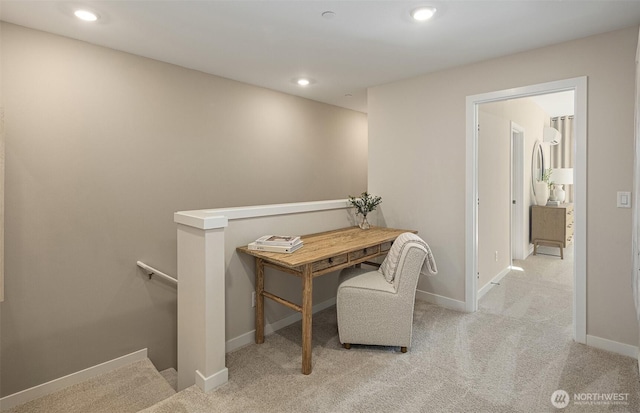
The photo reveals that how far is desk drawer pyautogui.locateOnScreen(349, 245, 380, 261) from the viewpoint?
267 centimetres

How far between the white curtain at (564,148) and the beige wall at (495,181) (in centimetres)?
181

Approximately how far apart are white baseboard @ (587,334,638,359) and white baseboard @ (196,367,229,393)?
278 centimetres

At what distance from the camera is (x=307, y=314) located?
88.0 inches

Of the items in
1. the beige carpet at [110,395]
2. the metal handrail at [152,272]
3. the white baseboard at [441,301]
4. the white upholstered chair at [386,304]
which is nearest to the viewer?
the beige carpet at [110,395]

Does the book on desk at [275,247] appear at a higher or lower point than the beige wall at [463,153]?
lower

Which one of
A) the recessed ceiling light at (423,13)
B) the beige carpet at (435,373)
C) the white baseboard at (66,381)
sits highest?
the recessed ceiling light at (423,13)

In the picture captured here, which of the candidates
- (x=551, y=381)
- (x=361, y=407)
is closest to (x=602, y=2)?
(x=551, y=381)

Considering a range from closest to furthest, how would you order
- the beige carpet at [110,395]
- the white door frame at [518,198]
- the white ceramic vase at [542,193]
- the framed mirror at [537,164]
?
1. the beige carpet at [110,395]
2. the white door frame at [518,198]
3. the white ceramic vase at [542,193]
4. the framed mirror at [537,164]

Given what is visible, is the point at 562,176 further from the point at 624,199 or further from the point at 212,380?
the point at 212,380

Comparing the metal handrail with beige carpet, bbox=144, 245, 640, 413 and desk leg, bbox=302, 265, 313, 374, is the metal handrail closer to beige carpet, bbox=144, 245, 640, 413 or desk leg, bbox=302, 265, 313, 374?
beige carpet, bbox=144, 245, 640, 413

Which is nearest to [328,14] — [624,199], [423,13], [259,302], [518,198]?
[423,13]

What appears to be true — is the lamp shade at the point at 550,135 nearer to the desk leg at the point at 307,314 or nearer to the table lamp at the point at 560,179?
the table lamp at the point at 560,179

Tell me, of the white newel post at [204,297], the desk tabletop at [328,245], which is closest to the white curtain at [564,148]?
the desk tabletop at [328,245]

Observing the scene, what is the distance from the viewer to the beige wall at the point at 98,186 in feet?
7.86
